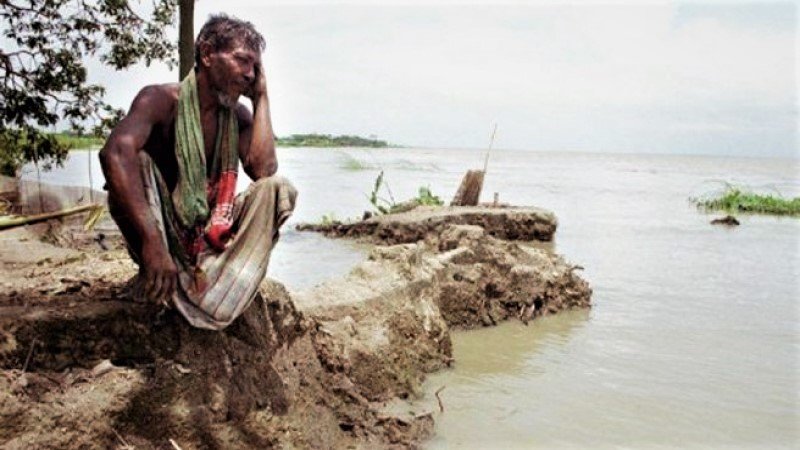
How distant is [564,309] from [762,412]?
2.90 metres

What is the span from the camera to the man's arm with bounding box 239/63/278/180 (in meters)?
3.26

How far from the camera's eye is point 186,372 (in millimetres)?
3148

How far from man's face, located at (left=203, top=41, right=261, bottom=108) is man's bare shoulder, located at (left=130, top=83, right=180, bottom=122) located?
0.17 meters

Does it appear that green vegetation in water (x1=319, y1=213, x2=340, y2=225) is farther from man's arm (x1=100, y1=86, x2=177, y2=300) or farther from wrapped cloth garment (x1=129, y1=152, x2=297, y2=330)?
man's arm (x1=100, y1=86, x2=177, y2=300)

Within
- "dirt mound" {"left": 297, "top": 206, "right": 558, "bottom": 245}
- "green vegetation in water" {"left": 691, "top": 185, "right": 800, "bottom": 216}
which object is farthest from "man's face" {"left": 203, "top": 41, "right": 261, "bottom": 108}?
"green vegetation in water" {"left": 691, "top": 185, "right": 800, "bottom": 216}

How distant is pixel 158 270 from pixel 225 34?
1.01 metres

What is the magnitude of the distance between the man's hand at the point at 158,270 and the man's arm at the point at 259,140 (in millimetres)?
584

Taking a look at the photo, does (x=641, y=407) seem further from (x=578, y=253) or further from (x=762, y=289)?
(x=578, y=253)

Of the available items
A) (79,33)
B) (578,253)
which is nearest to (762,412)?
(79,33)

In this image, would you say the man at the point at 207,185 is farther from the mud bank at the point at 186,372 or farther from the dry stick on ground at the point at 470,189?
the dry stick on ground at the point at 470,189

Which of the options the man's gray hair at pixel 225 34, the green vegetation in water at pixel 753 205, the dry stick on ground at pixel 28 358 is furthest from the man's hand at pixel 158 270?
the green vegetation in water at pixel 753 205

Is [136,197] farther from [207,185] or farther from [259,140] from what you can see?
[259,140]

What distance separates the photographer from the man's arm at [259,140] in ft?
10.7

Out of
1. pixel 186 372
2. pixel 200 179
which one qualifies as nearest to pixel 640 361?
pixel 186 372
